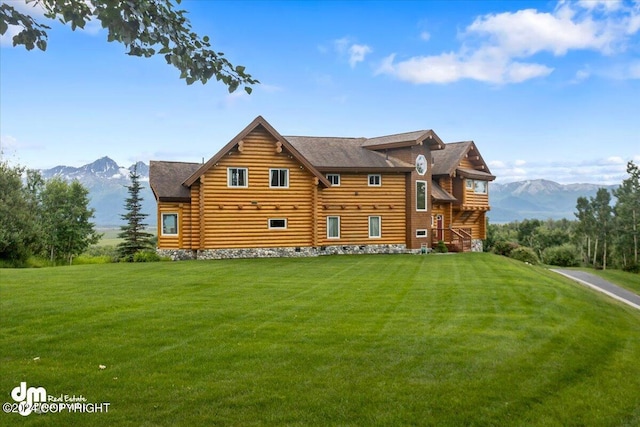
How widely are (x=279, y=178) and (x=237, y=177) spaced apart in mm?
2482

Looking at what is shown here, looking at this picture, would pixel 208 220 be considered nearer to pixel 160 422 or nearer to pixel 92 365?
pixel 92 365

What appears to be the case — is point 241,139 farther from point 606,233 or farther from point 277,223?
point 606,233

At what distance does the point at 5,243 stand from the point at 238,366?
2649 centimetres

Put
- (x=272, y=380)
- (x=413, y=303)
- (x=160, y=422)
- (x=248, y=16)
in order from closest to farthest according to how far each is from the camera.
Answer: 1. (x=160, y=422)
2. (x=272, y=380)
3. (x=413, y=303)
4. (x=248, y=16)

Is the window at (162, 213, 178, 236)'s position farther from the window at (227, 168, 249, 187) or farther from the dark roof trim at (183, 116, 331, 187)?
the window at (227, 168, 249, 187)

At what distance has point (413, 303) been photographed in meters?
12.0

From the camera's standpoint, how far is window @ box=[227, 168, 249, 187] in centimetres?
2602

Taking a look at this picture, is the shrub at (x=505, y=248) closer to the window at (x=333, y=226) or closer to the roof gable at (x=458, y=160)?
the roof gable at (x=458, y=160)

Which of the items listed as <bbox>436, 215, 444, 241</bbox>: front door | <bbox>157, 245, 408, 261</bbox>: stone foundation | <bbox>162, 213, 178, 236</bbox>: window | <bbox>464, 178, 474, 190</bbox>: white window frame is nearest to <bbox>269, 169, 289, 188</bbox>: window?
<bbox>157, 245, 408, 261</bbox>: stone foundation

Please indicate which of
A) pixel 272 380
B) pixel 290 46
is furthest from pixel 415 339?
pixel 290 46

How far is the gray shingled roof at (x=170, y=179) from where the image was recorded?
25.9 metres

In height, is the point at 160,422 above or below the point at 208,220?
below

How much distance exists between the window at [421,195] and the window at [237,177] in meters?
12.0

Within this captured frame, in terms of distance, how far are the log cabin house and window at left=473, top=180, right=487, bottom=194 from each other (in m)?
0.17
